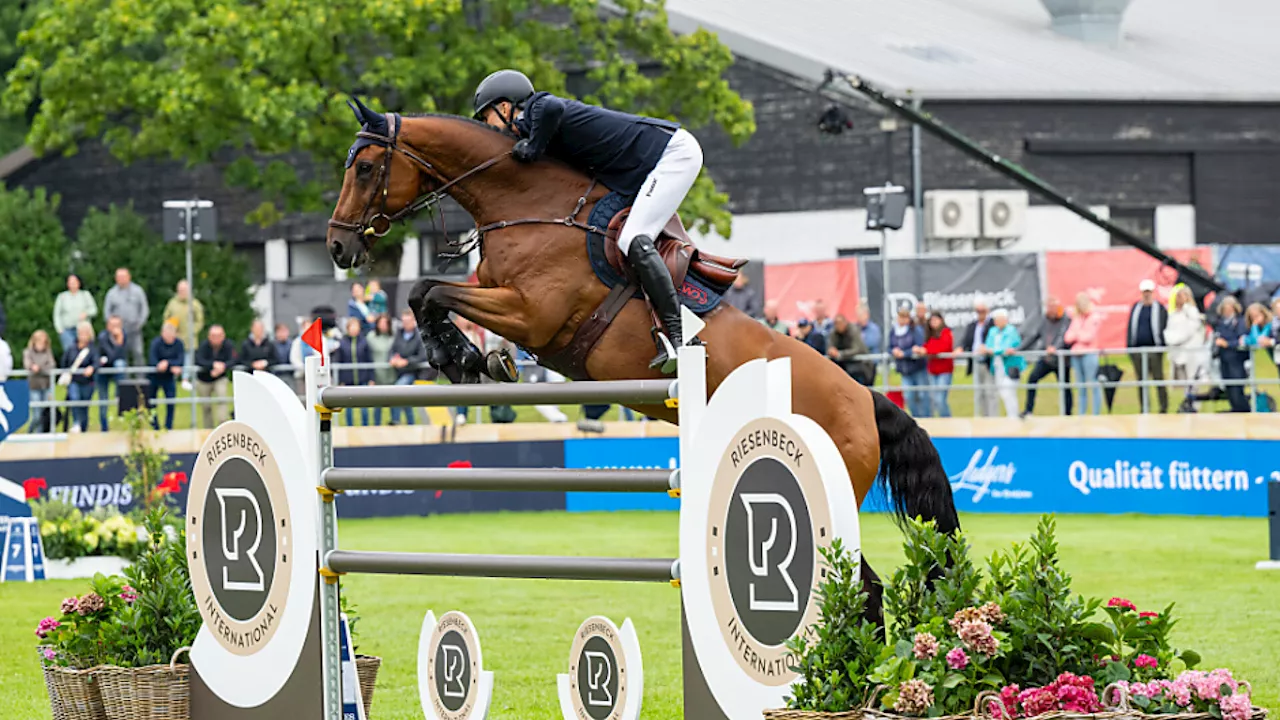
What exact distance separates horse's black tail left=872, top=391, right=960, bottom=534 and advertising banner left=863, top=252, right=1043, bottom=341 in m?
14.5

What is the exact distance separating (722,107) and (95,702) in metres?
20.7

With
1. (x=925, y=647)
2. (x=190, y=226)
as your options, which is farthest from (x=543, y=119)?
(x=190, y=226)

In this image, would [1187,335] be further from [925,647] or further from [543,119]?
[925,647]

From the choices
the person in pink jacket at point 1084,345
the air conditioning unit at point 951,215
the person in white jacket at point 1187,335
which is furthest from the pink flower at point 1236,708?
the air conditioning unit at point 951,215

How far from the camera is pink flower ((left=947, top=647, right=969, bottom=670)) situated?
4.39 m

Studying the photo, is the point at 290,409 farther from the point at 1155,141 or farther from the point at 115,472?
the point at 1155,141

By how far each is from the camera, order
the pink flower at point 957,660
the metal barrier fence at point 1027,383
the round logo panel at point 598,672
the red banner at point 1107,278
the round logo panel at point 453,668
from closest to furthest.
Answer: the pink flower at point 957,660, the round logo panel at point 598,672, the round logo panel at point 453,668, the metal barrier fence at point 1027,383, the red banner at point 1107,278

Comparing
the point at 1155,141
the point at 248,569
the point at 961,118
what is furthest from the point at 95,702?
the point at 1155,141

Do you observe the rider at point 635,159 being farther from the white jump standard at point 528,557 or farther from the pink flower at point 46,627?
the pink flower at point 46,627

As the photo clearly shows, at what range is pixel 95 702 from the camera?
624 centimetres

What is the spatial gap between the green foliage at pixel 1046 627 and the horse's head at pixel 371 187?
3.50 m

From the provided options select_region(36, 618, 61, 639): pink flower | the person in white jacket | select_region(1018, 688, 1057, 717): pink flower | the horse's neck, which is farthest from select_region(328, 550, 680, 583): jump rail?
the person in white jacket

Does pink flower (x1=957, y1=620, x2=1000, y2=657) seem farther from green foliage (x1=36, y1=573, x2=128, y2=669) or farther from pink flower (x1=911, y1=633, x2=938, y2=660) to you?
green foliage (x1=36, y1=573, x2=128, y2=669)

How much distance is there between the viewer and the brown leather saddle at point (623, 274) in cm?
732
